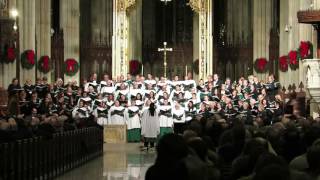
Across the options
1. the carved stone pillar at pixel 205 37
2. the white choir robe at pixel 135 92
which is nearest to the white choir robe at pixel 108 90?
the white choir robe at pixel 135 92

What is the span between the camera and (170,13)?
47.1m

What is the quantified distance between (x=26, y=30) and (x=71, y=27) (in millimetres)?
7545

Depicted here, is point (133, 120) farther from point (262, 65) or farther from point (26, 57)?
point (262, 65)

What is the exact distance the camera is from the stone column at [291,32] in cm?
3334

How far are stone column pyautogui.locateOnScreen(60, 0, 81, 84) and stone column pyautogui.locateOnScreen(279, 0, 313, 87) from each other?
1042cm

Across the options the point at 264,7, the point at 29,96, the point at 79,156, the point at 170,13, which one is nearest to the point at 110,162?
the point at 79,156

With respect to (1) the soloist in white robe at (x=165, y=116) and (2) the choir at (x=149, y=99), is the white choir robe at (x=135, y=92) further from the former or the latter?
(1) the soloist in white robe at (x=165, y=116)

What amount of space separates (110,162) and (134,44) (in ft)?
72.8

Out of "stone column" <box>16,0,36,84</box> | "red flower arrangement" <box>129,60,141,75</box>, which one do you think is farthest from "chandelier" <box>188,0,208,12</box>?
"stone column" <box>16,0,36,84</box>

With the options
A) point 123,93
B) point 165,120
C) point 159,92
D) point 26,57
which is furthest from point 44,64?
point 165,120

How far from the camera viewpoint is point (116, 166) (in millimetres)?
20781

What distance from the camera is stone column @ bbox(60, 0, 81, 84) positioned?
40812mm

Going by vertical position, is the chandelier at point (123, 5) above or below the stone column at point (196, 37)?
above

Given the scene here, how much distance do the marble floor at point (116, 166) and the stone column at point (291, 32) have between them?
9.90m
